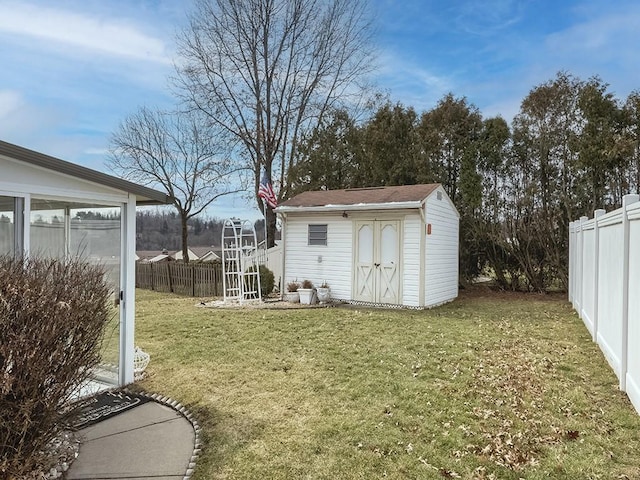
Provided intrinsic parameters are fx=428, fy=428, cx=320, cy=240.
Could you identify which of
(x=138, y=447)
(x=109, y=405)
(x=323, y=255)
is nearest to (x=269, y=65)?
(x=323, y=255)

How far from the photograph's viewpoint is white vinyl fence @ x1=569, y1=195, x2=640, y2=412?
3988mm

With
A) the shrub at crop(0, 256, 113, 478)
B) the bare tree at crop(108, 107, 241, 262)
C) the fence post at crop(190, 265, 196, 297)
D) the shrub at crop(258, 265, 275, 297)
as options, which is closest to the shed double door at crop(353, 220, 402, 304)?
the shrub at crop(258, 265, 275, 297)

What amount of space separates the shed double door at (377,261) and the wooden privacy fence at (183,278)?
525cm

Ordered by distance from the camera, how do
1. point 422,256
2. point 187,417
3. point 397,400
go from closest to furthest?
1. point 187,417
2. point 397,400
3. point 422,256

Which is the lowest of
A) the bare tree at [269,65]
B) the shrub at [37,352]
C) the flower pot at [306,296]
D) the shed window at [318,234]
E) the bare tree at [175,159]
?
the flower pot at [306,296]

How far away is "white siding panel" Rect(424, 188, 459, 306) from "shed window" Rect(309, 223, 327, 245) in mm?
2683

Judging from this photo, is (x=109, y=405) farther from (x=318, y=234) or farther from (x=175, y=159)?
(x=175, y=159)

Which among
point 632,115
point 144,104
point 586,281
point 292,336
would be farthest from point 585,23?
point 144,104

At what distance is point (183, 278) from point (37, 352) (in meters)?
13.0

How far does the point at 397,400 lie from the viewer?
13.8ft

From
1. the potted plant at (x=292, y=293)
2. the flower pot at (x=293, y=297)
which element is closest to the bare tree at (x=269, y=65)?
the potted plant at (x=292, y=293)

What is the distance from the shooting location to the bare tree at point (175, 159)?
767 inches

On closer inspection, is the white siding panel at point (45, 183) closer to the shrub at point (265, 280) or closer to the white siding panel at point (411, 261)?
the white siding panel at point (411, 261)

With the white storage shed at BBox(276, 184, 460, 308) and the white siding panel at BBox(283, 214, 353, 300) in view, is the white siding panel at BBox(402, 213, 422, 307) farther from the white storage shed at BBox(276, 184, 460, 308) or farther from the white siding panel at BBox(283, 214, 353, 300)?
the white siding panel at BBox(283, 214, 353, 300)
